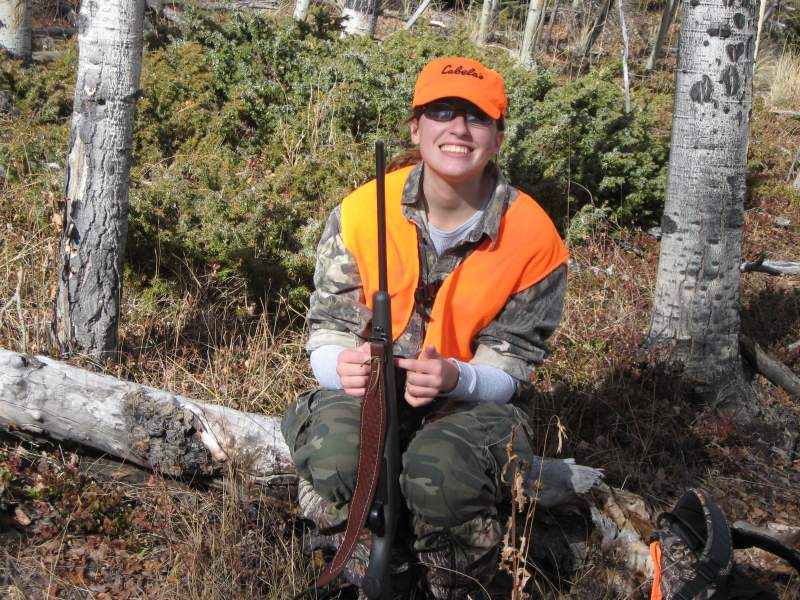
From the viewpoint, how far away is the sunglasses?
3158 mm

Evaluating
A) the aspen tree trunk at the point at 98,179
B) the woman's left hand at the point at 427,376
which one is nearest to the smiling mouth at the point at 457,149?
the woman's left hand at the point at 427,376

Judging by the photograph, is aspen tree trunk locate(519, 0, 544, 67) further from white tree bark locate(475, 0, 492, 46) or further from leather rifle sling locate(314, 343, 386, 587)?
leather rifle sling locate(314, 343, 386, 587)

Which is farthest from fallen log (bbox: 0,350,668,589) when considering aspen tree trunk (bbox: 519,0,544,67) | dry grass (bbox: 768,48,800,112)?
dry grass (bbox: 768,48,800,112)

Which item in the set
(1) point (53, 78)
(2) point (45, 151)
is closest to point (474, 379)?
(2) point (45, 151)

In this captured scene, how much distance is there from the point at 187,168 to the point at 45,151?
0.96m

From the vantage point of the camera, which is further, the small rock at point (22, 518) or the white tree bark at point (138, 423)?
the white tree bark at point (138, 423)

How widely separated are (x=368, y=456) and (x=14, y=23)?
7729mm

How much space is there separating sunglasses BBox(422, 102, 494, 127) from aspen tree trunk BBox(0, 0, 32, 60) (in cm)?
709

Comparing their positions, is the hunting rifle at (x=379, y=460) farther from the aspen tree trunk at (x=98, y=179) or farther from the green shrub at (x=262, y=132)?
the green shrub at (x=262, y=132)

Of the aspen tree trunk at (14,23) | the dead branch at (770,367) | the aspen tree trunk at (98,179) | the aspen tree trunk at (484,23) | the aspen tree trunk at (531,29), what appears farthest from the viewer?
the aspen tree trunk at (484,23)

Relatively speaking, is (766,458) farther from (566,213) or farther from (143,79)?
(143,79)

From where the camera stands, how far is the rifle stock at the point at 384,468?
2844 mm

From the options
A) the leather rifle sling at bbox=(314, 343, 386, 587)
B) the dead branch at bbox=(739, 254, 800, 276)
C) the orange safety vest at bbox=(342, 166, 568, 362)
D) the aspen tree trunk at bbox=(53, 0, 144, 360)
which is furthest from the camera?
the dead branch at bbox=(739, 254, 800, 276)

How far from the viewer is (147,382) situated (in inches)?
175
